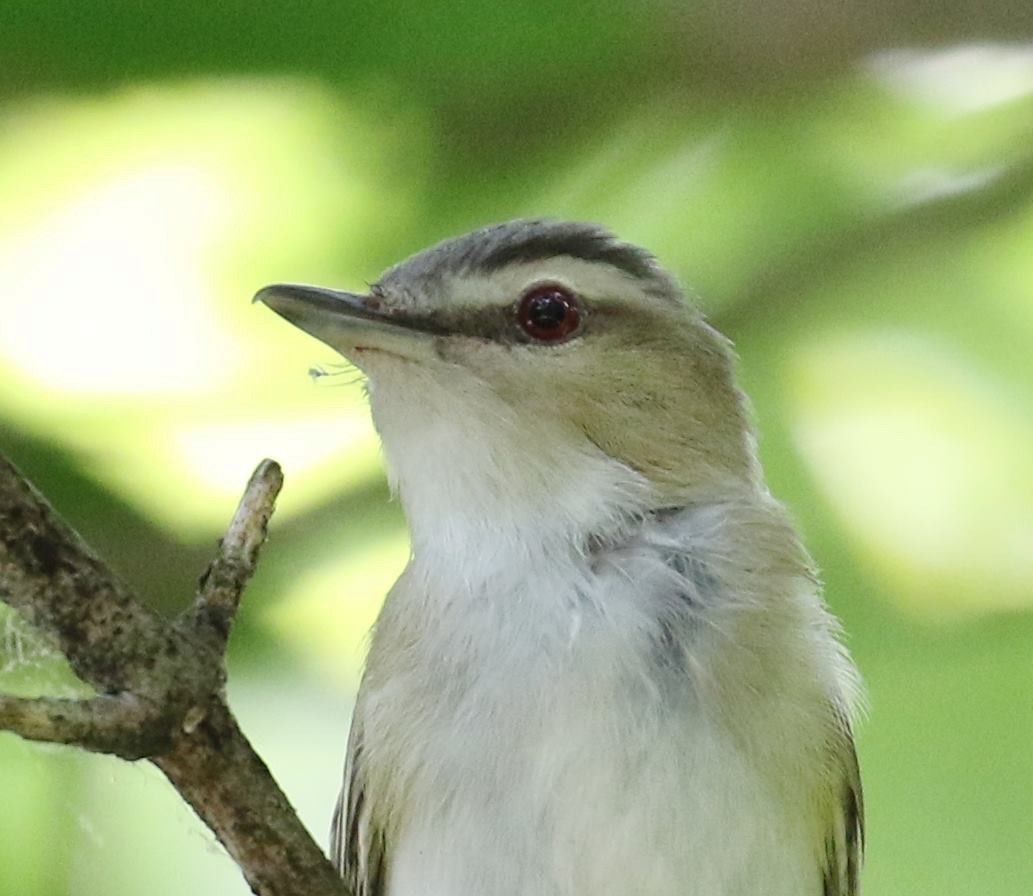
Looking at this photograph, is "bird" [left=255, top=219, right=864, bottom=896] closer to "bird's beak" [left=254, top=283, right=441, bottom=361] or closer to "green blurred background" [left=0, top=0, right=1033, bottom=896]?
"bird's beak" [left=254, top=283, right=441, bottom=361]

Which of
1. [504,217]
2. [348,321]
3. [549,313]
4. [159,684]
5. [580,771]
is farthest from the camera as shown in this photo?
[504,217]

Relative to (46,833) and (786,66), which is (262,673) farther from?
(786,66)

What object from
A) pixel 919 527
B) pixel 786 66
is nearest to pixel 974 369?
pixel 919 527

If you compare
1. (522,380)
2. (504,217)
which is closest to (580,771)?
(522,380)

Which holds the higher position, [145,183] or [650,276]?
[145,183]

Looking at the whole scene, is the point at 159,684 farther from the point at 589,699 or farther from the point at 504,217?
the point at 504,217

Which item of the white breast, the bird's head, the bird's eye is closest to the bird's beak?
the bird's head

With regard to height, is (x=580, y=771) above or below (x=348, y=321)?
below
